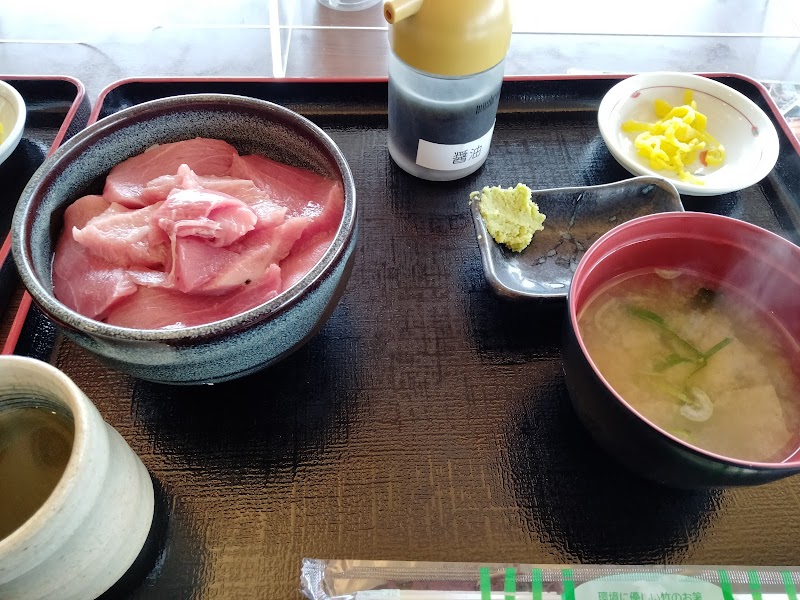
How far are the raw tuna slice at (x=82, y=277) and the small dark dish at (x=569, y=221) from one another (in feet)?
1.86

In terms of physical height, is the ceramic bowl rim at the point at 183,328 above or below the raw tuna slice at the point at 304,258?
above

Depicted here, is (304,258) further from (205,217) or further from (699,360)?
(699,360)

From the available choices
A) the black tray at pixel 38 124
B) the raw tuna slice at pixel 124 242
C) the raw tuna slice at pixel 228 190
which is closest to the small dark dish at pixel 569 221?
the raw tuna slice at pixel 228 190

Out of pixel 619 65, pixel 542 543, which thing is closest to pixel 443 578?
pixel 542 543

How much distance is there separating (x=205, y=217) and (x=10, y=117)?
2.43ft

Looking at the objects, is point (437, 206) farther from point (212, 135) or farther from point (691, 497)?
point (691, 497)

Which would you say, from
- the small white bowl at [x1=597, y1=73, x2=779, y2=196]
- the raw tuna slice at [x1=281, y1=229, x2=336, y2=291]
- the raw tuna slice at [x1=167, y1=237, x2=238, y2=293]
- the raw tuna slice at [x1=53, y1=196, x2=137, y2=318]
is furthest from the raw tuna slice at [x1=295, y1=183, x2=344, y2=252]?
the small white bowl at [x1=597, y1=73, x2=779, y2=196]

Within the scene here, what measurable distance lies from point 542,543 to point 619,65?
1.45 metres

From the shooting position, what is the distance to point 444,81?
1.06 metres

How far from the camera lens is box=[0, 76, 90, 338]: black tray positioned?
1199mm

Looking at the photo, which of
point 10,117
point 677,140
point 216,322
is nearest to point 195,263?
point 216,322

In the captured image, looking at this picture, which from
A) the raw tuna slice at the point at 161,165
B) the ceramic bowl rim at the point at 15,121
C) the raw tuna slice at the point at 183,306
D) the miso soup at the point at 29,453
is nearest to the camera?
the miso soup at the point at 29,453

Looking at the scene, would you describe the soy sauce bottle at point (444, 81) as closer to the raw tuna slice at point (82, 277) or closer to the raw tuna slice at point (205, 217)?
the raw tuna slice at point (205, 217)

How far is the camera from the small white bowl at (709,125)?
46.5 inches
